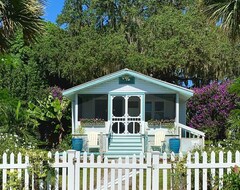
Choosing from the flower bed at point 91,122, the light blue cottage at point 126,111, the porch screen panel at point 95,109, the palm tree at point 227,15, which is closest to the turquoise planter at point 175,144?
the light blue cottage at point 126,111

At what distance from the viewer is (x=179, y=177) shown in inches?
349

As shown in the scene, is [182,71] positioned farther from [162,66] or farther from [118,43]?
[118,43]

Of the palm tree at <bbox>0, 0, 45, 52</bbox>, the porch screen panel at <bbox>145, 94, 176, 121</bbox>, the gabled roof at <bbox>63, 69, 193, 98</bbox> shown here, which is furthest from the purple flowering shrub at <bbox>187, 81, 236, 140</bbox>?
the palm tree at <bbox>0, 0, 45, 52</bbox>

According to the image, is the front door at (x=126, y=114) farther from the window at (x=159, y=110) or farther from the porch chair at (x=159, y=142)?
the porch chair at (x=159, y=142)

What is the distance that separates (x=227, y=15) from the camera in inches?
525

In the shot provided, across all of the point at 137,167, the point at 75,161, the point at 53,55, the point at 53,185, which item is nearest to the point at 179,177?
the point at 137,167

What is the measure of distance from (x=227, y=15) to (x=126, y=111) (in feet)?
33.9

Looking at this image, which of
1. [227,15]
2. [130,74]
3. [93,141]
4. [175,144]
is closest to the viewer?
[227,15]

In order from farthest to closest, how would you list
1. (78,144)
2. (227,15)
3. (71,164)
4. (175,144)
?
(78,144)
(175,144)
(227,15)
(71,164)

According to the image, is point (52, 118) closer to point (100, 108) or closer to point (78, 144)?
point (100, 108)

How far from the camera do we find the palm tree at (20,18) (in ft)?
31.2

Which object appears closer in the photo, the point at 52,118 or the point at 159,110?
the point at 159,110

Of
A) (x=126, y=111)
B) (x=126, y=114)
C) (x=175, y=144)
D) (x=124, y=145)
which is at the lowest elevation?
(x=124, y=145)

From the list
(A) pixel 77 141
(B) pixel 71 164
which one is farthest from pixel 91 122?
(B) pixel 71 164
